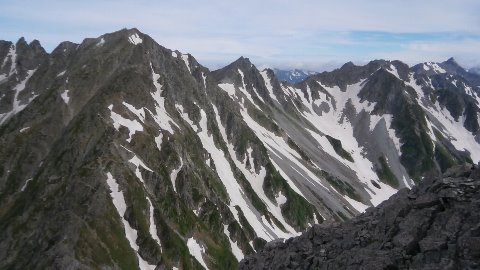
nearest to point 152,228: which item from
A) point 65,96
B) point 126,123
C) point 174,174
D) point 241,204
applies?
point 174,174

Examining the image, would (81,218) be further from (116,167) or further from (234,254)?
(234,254)

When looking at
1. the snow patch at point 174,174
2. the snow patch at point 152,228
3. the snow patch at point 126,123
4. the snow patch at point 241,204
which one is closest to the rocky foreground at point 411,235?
the snow patch at point 152,228

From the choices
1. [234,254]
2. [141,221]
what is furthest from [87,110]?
[234,254]

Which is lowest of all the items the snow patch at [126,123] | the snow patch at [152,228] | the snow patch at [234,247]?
the snow patch at [234,247]

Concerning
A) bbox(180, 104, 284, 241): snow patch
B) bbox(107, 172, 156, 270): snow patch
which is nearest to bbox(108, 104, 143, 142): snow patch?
bbox(107, 172, 156, 270): snow patch

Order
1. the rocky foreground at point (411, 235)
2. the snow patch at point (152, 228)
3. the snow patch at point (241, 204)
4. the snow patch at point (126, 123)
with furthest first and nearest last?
the snow patch at point (241, 204) → the snow patch at point (126, 123) → the snow patch at point (152, 228) → the rocky foreground at point (411, 235)

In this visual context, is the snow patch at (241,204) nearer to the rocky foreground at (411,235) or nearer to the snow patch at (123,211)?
the snow patch at (123,211)

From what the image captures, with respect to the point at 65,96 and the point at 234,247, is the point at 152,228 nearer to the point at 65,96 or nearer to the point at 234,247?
the point at 234,247

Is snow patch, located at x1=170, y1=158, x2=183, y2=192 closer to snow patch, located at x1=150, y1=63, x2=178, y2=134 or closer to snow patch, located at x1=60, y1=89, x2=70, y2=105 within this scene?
snow patch, located at x1=150, y1=63, x2=178, y2=134
